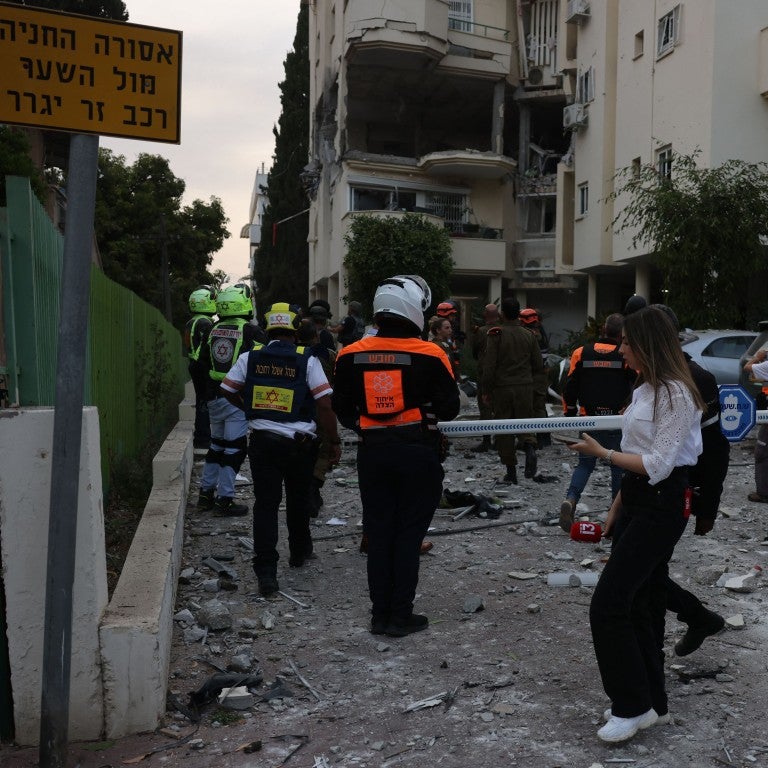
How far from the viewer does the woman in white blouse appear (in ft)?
11.9

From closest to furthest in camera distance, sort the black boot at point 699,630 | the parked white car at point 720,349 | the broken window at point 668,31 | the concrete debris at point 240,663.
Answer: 1. the black boot at point 699,630
2. the concrete debris at point 240,663
3. the parked white car at point 720,349
4. the broken window at point 668,31

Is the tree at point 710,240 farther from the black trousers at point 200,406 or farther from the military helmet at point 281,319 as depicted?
the military helmet at point 281,319

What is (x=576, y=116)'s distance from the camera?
88.3 ft

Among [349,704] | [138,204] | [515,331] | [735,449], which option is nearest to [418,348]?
[349,704]

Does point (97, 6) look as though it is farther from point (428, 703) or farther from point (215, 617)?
point (428, 703)

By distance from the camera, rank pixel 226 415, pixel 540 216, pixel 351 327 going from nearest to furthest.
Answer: pixel 226 415
pixel 351 327
pixel 540 216

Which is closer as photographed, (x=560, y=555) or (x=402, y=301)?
(x=402, y=301)

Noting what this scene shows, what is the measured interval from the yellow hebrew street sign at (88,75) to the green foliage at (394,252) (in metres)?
23.1

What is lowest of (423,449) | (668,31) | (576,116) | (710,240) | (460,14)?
(423,449)

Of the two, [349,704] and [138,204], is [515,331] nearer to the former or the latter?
[349,704]

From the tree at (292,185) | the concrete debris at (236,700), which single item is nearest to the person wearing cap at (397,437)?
the concrete debris at (236,700)

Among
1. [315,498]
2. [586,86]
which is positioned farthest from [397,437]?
[586,86]

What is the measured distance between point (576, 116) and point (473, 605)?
940 inches

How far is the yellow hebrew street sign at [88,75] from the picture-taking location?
10.4ft
